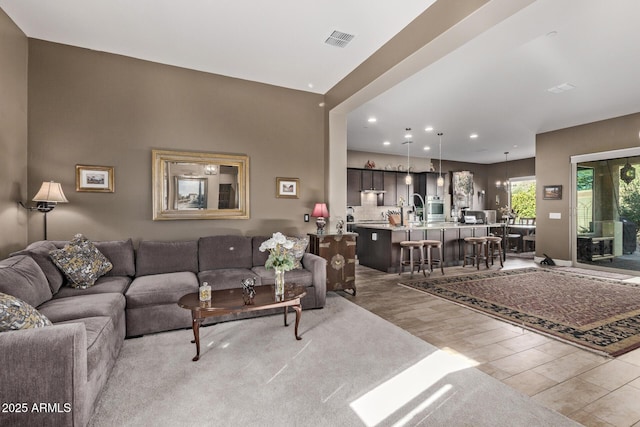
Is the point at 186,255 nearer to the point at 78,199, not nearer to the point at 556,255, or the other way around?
the point at 78,199

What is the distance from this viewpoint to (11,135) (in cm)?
321

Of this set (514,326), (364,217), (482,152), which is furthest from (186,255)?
(482,152)

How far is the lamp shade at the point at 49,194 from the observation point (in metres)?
3.19

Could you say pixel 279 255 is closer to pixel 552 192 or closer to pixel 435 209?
pixel 552 192

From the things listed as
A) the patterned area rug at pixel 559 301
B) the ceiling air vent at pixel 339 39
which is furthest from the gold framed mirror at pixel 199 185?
the patterned area rug at pixel 559 301

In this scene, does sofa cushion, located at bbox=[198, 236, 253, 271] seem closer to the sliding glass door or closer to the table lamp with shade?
the table lamp with shade

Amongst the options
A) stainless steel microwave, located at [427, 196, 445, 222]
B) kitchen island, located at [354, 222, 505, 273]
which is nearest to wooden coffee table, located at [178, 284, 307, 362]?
kitchen island, located at [354, 222, 505, 273]

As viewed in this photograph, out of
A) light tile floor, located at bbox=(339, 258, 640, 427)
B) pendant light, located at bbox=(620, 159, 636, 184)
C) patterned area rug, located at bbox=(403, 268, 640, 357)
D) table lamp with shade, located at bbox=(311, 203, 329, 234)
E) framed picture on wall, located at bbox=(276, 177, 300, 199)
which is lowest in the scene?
light tile floor, located at bbox=(339, 258, 640, 427)

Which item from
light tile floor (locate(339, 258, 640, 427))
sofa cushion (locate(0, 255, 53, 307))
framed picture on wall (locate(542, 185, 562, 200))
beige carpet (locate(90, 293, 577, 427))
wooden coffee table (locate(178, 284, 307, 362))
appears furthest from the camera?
framed picture on wall (locate(542, 185, 562, 200))

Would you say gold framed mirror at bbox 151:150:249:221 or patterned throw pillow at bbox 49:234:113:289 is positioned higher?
gold framed mirror at bbox 151:150:249:221

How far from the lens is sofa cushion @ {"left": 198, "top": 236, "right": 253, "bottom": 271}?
12.9 feet

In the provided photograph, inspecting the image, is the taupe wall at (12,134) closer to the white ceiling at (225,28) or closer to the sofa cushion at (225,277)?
the white ceiling at (225,28)

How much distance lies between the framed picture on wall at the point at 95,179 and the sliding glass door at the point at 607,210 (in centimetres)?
889

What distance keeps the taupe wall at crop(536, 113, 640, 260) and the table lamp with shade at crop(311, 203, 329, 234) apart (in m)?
6.00
